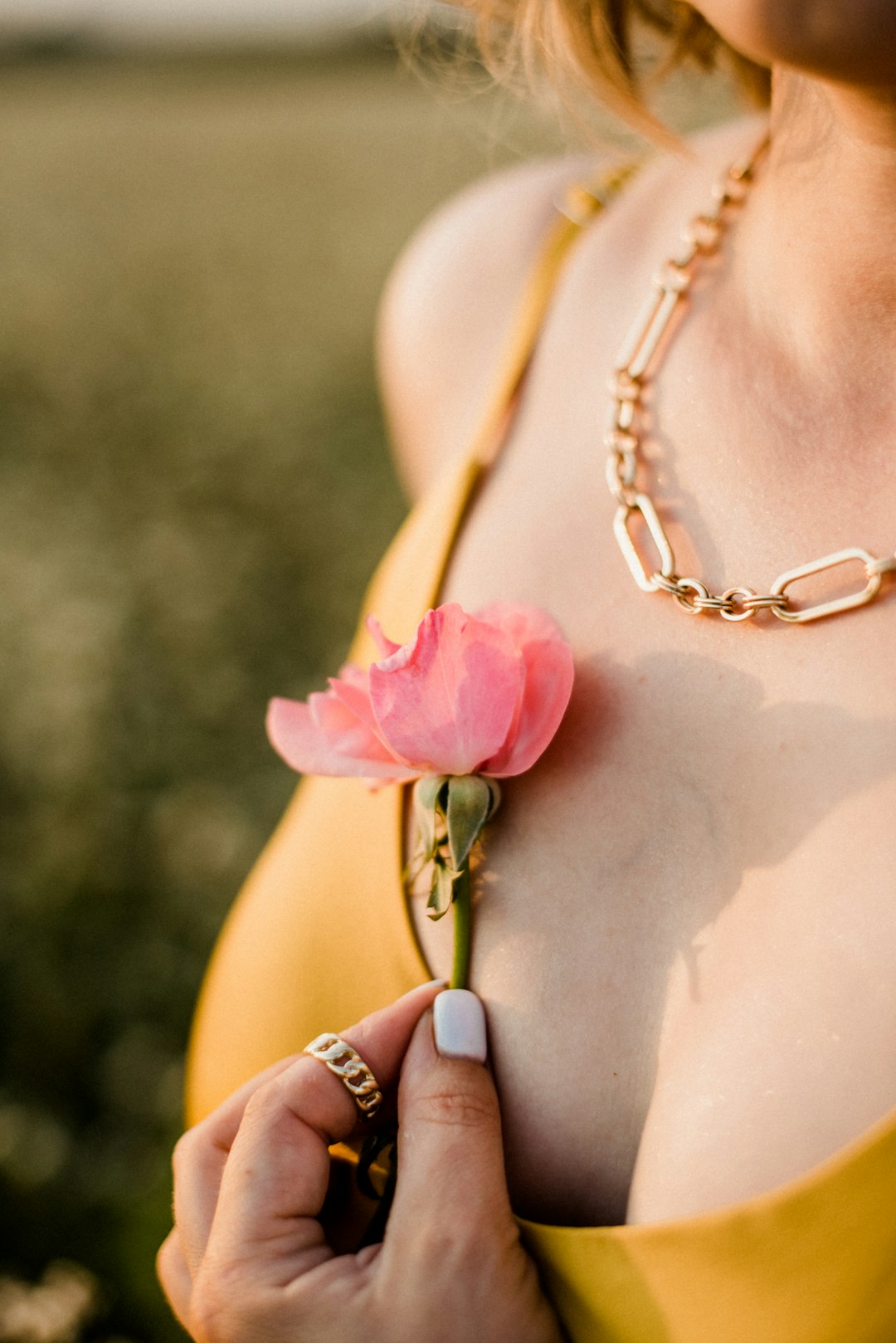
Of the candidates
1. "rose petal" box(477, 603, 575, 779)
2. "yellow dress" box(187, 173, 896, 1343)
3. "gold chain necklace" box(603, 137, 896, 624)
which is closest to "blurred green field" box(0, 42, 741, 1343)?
"gold chain necklace" box(603, 137, 896, 624)

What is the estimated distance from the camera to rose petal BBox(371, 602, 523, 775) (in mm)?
782

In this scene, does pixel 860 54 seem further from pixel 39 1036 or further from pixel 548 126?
pixel 39 1036

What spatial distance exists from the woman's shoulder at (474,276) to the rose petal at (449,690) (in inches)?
21.6

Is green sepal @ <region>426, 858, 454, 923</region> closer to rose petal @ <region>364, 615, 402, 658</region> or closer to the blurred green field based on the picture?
rose petal @ <region>364, 615, 402, 658</region>

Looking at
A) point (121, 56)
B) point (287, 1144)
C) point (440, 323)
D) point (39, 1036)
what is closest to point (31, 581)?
point (39, 1036)

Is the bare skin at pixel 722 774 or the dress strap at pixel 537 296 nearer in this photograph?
the bare skin at pixel 722 774

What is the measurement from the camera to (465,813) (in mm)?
834

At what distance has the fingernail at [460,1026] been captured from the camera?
843 millimetres

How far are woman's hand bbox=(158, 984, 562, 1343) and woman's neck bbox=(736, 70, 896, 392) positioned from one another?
69cm

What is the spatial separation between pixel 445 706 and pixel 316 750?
15 cm

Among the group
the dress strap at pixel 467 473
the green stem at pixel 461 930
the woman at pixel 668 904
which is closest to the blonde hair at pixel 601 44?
the woman at pixel 668 904

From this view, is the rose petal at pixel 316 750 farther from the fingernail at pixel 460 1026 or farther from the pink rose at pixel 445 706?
the fingernail at pixel 460 1026

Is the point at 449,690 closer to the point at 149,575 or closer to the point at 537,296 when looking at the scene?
the point at 537,296

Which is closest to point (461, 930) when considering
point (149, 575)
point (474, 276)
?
point (474, 276)
